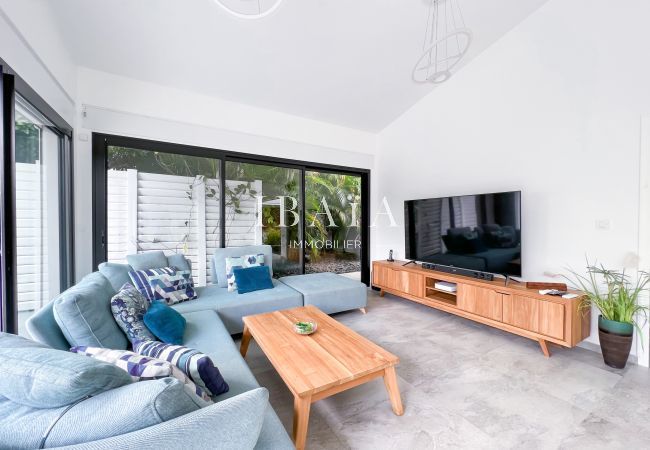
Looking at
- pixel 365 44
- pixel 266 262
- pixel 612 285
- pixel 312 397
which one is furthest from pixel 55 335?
pixel 612 285

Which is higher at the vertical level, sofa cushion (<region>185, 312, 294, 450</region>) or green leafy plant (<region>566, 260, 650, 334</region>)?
green leafy plant (<region>566, 260, 650, 334</region>)

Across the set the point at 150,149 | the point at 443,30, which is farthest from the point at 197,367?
the point at 443,30

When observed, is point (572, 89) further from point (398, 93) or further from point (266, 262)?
point (266, 262)

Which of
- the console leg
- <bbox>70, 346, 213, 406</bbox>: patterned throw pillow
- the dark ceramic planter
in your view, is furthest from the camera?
the console leg

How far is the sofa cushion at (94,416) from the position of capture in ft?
2.06

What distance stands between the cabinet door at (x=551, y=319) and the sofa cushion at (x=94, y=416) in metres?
2.76

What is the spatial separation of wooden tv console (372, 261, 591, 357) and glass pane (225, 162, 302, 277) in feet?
5.43

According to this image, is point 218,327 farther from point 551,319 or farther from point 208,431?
point 551,319

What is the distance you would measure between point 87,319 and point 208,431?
1.09m

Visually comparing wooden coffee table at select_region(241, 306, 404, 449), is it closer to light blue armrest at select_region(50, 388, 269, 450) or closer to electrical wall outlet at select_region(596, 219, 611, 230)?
light blue armrest at select_region(50, 388, 269, 450)

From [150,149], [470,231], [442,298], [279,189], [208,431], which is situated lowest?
[442,298]

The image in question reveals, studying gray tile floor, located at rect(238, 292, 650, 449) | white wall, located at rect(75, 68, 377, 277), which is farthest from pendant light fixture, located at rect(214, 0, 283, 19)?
gray tile floor, located at rect(238, 292, 650, 449)

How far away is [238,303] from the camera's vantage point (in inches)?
106

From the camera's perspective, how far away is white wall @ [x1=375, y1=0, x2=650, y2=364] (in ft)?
7.59
